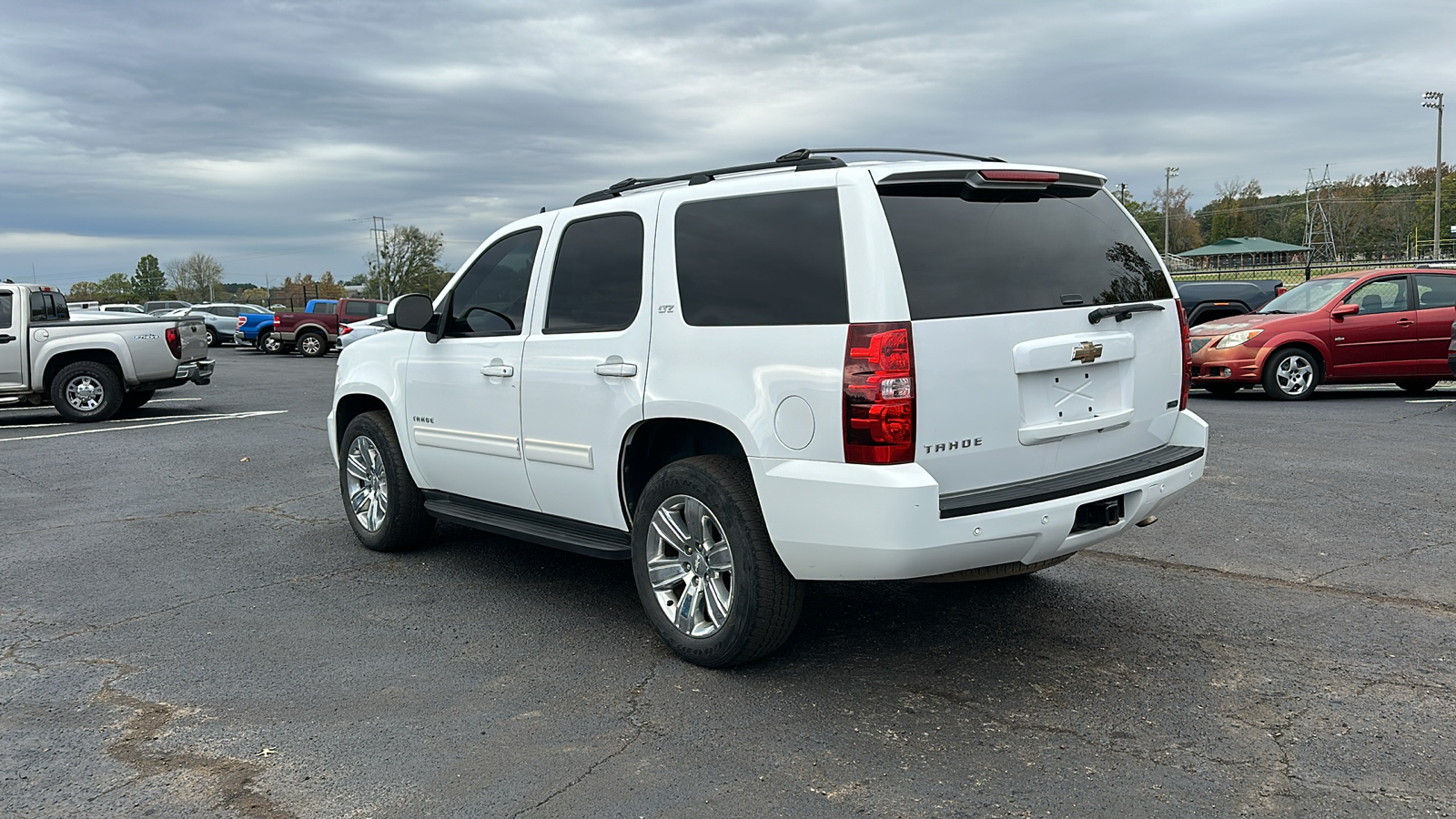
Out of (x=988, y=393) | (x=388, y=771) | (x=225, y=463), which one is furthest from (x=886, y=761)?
(x=225, y=463)

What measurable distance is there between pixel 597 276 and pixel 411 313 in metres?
1.22

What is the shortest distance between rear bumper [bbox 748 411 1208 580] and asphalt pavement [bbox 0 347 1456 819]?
1.77ft

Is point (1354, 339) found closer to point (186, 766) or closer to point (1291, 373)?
point (1291, 373)

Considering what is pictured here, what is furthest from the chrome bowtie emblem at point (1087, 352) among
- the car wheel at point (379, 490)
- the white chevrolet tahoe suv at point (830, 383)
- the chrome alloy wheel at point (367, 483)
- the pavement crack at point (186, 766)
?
the chrome alloy wheel at point (367, 483)

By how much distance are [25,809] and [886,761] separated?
2.61m

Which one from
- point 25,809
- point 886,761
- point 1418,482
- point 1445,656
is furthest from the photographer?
point 1418,482

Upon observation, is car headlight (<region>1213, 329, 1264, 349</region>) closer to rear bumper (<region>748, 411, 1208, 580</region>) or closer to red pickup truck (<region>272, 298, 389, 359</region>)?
rear bumper (<region>748, 411, 1208, 580</region>)

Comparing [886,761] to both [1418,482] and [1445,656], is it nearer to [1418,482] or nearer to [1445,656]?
[1445,656]

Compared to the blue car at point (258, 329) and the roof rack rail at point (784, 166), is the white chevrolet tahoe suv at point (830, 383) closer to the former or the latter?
the roof rack rail at point (784, 166)

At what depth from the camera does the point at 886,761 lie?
343cm

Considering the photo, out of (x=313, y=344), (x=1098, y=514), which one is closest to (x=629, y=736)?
(x=1098, y=514)

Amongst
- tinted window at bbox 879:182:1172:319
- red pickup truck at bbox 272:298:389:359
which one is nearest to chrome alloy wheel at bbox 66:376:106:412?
tinted window at bbox 879:182:1172:319

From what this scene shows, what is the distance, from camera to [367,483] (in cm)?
644

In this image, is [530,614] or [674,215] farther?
[530,614]
